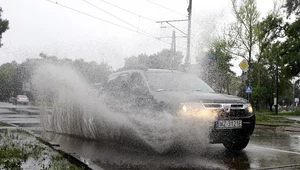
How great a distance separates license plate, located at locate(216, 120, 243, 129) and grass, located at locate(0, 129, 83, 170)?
253 centimetres

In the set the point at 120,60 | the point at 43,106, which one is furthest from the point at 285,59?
the point at 43,106

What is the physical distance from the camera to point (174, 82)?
7.29m

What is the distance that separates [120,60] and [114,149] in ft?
16.3

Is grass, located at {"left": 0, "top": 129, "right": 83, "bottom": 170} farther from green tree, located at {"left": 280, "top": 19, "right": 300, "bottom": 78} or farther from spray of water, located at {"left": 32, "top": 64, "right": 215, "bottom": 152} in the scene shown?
green tree, located at {"left": 280, "top": 19, "right": 300, "bottom": 78}

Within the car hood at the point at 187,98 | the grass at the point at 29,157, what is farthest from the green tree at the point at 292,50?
the grass at the point at 29,157

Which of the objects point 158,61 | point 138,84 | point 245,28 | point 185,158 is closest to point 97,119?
point 138,84

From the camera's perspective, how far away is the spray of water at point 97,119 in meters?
5.92

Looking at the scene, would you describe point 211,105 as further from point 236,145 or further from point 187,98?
point 236,145

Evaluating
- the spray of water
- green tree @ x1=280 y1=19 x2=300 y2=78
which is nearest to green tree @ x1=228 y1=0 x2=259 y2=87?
green tree @ x1=280 y1=19 x2=300 y2=78

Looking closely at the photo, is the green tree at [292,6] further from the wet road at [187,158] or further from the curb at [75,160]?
the curb at [75,160]

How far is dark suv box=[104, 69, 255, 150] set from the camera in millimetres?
6027

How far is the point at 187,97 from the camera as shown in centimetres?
609

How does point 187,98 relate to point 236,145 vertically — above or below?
above

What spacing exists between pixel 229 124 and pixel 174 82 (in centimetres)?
161
